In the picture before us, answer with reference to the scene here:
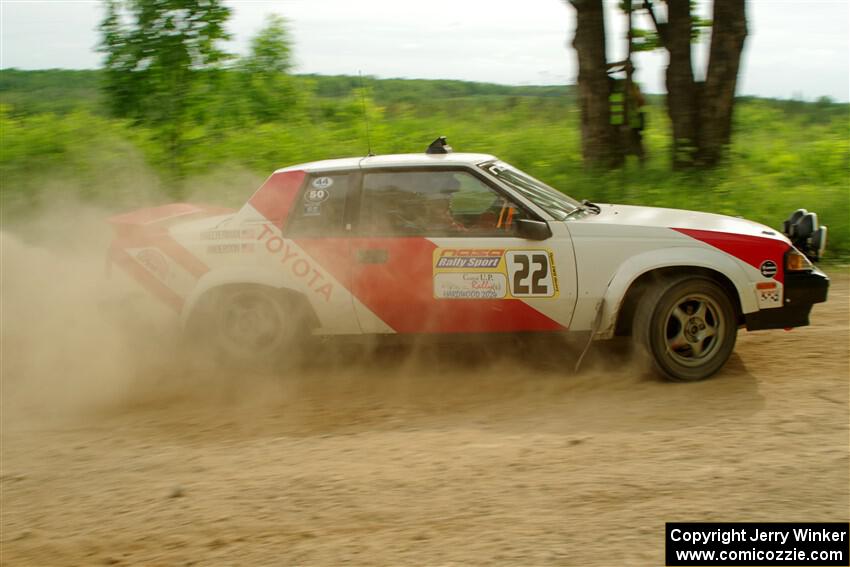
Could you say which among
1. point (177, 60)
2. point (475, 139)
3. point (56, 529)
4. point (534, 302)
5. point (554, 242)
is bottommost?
point (56, 529)

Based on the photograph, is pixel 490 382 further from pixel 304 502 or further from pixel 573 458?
pixel 304 502

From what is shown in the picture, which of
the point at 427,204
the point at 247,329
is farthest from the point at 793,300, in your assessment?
the point at 247,329

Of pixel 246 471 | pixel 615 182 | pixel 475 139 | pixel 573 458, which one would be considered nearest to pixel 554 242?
pixel 573 458

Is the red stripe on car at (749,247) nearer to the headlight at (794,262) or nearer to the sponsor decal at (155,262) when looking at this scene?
the headlight at (794,262)

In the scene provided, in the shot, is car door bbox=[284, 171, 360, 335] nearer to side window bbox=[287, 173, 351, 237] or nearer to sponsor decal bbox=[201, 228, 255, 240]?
side window bbox=[287, 173, 351, 237]

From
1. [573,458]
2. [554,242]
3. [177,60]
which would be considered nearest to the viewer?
[573,458]

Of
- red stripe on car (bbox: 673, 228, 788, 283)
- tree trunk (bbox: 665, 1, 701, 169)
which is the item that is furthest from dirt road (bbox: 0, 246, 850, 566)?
tree trunk (bbox: 665, 1, 701, 169)

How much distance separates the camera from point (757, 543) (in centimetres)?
375

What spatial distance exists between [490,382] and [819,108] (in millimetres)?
19170

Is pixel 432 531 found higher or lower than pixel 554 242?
lower

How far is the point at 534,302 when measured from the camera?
6062 millimetres

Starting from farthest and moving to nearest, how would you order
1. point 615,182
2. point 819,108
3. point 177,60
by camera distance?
point 819,108
point 177,60
point 615,182

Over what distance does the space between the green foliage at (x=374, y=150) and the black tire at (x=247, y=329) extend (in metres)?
4.35

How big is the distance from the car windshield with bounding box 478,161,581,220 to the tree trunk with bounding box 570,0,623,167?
503 cm
